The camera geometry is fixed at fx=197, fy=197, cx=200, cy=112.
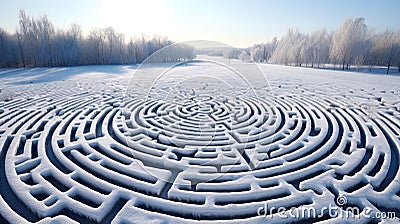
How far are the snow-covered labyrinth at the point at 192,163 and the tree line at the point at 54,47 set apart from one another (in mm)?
20632

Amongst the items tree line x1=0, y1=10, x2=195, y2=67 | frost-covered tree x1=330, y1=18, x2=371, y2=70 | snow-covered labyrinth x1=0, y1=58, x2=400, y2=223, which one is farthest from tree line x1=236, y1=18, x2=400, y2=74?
snow-covered labyrinth x1=0, y1=58, x2=400, y2=223

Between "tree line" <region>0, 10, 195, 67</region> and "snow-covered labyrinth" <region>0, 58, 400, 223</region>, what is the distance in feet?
67.7

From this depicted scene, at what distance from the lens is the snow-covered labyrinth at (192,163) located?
2779 millimetres

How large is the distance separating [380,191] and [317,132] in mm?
2475

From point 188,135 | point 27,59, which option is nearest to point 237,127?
point 188,135

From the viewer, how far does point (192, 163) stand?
3.93 meters

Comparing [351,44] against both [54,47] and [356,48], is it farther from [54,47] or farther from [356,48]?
[54,47]

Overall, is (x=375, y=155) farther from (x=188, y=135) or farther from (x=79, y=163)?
(x=79, y=163)

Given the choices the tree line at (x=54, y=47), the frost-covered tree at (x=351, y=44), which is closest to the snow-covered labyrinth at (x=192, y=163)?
the tree line at (x=54, y=47)

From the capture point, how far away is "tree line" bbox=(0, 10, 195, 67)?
95.0ft

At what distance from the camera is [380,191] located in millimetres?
3117

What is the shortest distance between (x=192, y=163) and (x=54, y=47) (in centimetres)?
3577

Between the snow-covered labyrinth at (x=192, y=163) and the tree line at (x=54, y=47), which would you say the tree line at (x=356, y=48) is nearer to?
the tree line at (x=54, y=47)

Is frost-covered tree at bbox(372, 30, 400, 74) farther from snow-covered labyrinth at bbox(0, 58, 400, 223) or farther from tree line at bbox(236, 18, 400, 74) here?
snow-covered labyrinth at bbox(0, 58, 400, 223)
